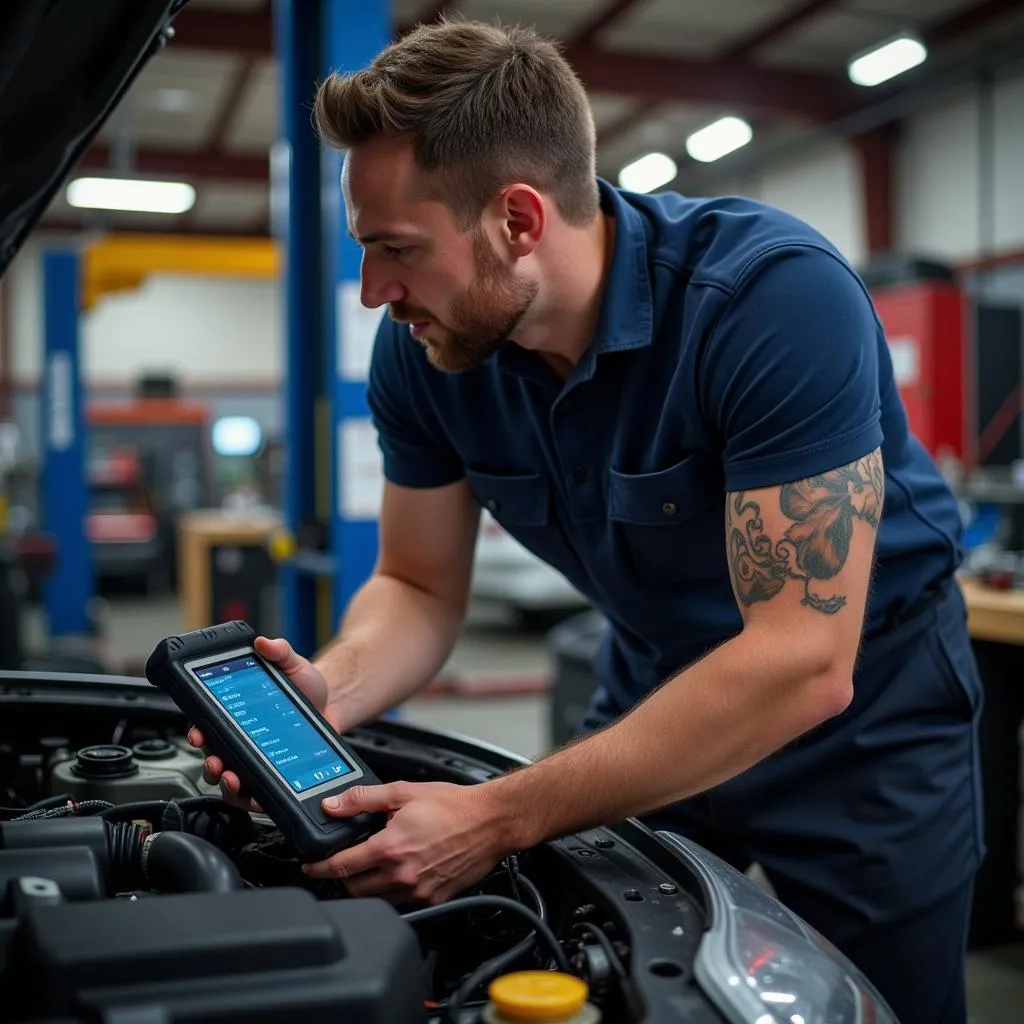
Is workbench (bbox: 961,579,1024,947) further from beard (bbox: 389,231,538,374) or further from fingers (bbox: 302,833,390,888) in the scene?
fingers (bbox: 302,833,390,888)

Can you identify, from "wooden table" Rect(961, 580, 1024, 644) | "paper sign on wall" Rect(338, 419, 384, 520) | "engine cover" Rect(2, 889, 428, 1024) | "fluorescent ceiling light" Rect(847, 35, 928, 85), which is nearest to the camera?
"engine cover" Rect(2, 889, 428, 1024)

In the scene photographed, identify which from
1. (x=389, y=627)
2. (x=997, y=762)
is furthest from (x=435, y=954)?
(x=997, y=762)

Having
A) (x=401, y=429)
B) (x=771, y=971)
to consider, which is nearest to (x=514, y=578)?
(x=401, y=429)

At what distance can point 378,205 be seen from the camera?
123 centimetres

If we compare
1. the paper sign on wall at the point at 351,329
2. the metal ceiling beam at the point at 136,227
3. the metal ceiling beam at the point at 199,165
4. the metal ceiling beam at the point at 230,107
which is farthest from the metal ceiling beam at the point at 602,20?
the metal ceiling beam at the point at 136,227

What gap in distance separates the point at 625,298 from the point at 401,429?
1.37 ft

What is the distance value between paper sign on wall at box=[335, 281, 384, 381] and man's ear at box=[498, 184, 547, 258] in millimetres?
1960

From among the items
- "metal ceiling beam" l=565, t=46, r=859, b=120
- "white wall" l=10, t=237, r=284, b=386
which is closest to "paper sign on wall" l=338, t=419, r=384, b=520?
"metal ceiling beam" l=565, t=46, r=859, b=120

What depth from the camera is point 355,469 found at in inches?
129

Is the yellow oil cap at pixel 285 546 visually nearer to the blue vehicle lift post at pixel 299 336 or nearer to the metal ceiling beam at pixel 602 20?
the blue vehicle lift post at pixel 299 336

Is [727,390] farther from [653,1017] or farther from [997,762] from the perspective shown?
[997,762]

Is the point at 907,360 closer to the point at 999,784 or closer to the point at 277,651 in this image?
the point at 999,784

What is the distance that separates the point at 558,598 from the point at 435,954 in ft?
18.7

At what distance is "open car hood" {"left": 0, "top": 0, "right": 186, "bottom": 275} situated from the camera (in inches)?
40.5
